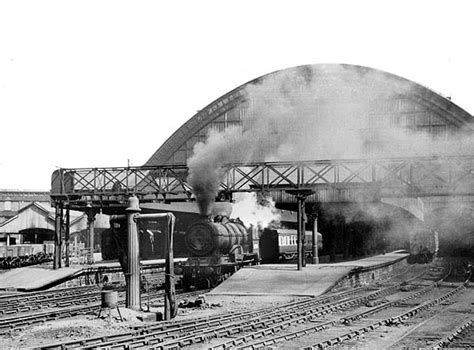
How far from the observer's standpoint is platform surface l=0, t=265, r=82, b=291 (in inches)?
1127

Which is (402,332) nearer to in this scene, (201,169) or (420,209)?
(201,169)

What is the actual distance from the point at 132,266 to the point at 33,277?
15.5m

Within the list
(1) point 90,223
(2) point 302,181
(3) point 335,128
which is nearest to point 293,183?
(2) point 302,181

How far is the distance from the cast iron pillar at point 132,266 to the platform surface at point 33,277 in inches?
496

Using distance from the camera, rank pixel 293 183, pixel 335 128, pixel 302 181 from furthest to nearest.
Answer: pixel 335 128 < pixel 293 183 < pixel 302 181

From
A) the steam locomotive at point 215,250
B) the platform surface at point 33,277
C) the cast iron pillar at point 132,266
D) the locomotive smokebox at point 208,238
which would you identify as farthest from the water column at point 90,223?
the cast iron pillar at point 132,266

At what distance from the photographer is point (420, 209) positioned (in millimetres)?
45906

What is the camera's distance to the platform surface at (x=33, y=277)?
28619mm

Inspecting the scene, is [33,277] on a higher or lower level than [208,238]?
lower

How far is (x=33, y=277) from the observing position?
30.5m

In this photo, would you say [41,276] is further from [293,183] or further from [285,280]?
[293,183]

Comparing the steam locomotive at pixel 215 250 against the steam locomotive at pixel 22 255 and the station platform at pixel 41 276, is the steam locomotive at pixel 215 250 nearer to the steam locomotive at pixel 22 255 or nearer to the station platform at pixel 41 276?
the station platform at pixel 41 276

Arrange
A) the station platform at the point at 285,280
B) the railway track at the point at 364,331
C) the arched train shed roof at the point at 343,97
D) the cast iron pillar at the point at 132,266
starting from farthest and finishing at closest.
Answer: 1. the arched train shed roof at the point at 343,97
2. the station platform at the point at 285,280
3. the cast iron pillar at the point at 132,266
4. the railway track at the point at 364,331

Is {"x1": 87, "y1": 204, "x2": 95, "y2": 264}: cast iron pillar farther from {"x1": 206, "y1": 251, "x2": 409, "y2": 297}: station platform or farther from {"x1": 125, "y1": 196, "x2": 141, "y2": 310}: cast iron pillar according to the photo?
{"x1": 125, "y1": 196, "x2": 141, "y2": 310}: cast iron pillar
